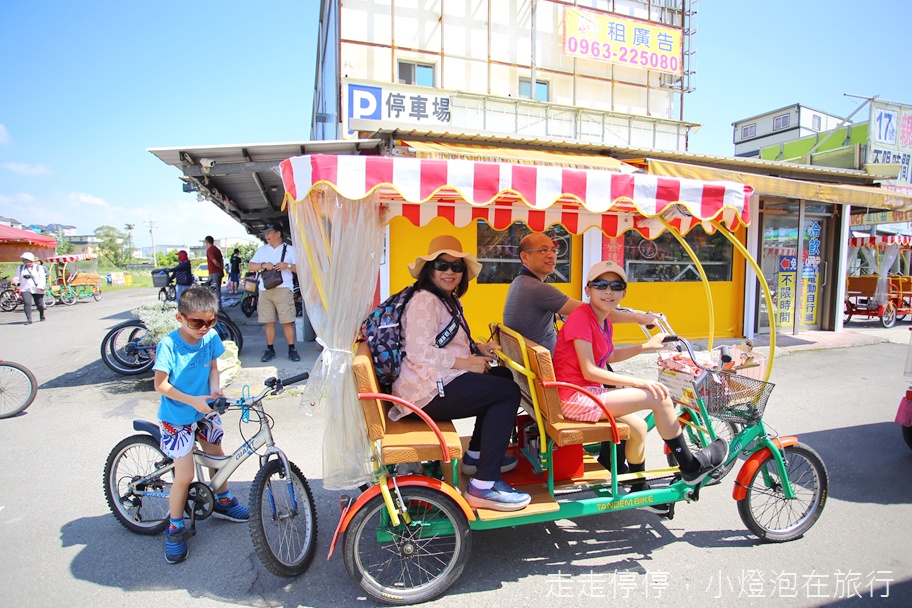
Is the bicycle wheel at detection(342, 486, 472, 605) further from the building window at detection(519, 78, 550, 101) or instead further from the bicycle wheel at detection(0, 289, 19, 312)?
→ the bicycle wheel at detection(0, 289, 19, 312)

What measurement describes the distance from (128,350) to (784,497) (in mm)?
7227

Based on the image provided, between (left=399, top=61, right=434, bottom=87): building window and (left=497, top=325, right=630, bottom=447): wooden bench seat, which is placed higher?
(left=399, top=61, right=434, bottom=87): building window

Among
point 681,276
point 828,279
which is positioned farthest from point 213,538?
point 828,279

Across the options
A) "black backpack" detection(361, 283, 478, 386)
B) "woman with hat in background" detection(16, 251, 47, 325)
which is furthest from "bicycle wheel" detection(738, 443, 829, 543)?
"woman with hat in background" detection(16, 251, 47, 325)

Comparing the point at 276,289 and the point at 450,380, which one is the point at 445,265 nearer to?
the point at 450,380

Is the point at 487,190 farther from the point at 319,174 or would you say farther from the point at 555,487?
the point at 555,487

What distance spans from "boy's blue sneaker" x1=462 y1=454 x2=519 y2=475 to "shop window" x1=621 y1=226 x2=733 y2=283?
20.6 feet

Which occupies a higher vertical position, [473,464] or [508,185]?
[508,185]

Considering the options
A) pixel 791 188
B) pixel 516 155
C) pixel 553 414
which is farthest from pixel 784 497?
pixel 791 188

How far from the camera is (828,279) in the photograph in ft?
33.7

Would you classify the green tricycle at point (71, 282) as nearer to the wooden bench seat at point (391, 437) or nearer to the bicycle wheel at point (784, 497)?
the wooden bench seat at point (391, 437)

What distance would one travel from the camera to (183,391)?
2889 millimetres

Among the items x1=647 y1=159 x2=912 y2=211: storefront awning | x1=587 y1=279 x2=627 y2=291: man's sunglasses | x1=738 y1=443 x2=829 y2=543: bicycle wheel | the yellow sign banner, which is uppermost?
the yellow sign banner

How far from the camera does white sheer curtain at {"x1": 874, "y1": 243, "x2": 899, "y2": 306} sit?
1185 centimetres
